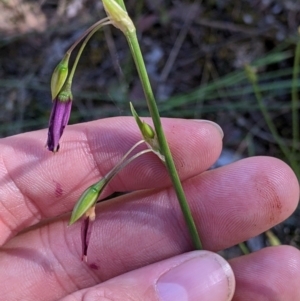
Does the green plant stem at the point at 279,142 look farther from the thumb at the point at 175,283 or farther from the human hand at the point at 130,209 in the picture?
the thumb at the point at 175,283

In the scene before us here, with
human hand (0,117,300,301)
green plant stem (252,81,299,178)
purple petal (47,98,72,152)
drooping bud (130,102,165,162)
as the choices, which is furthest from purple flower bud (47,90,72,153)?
green plant stem (252,81,299,178)

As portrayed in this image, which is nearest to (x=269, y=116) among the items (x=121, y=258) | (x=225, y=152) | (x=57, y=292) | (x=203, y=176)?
(x=225, y=152)

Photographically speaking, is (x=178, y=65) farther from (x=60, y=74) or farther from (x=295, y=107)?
(x=60, y=74)

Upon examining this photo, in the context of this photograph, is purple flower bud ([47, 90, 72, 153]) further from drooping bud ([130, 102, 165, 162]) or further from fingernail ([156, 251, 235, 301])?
fingernail ([156, 251, 235, 301])

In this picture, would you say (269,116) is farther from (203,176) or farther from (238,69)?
(203,176)

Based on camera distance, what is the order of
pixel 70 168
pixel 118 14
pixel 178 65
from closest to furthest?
1. pixel 118 14
2. pixel 70 168
3. pixel 178 65

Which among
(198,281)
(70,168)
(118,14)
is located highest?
(118,14)

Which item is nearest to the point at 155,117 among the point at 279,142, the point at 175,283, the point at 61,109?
the point at 61,109

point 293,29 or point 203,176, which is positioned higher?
point 293,29
